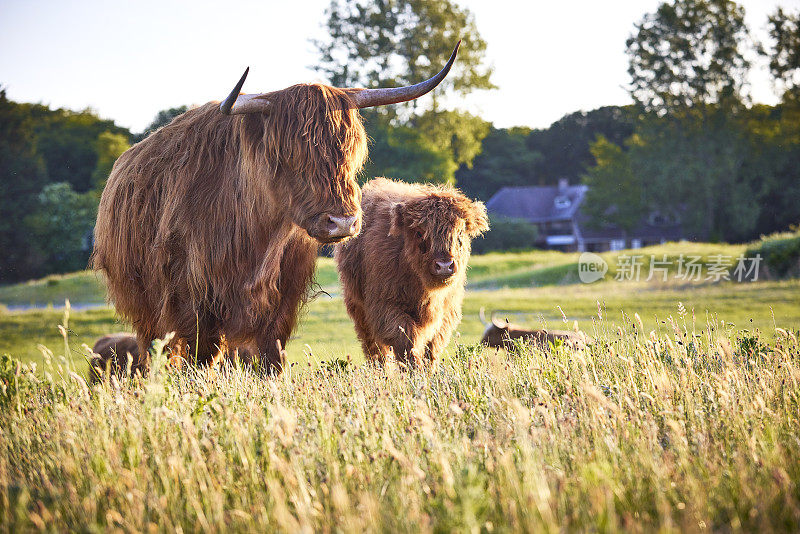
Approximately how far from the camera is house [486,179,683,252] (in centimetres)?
5994

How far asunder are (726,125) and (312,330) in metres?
40.2

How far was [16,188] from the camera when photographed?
142 ft

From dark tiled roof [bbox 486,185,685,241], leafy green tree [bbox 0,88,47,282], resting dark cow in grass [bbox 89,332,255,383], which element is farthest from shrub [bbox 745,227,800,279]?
leafy green tree [bbox 0,88,47,282]

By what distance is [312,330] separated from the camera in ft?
55.3

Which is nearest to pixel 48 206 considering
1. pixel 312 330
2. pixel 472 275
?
pixel 472 275

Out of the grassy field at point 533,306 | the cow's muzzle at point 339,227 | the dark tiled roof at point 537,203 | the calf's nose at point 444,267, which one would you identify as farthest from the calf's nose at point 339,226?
the dark tiled roof at point 537,203

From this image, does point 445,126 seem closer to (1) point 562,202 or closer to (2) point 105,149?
(2) point 105,149

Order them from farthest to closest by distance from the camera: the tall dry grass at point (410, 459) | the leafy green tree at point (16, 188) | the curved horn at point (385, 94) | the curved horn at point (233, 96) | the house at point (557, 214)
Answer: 1. the house at point (557, 214)
2. the leafy green tree at point (16, 188)
3. the curved horn at point (385, 94)
4. the curved horn at point (233, 96)
5. the tall dry grass at point (410, 459)

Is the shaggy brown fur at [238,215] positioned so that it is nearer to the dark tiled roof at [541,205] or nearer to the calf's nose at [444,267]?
the calf's nose at [444,267]

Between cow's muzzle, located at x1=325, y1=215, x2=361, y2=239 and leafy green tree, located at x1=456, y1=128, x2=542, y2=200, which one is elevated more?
leafy green tree, located at x1=456, y1=128, x2=542, y2=200

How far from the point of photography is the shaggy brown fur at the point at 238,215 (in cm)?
502

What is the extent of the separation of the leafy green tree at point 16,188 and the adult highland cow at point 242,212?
135 ft

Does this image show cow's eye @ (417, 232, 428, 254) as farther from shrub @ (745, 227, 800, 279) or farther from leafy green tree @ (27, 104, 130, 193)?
leafy green tree @ (27, 104, 130, 193)

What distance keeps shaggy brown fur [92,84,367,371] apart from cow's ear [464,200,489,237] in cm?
235
